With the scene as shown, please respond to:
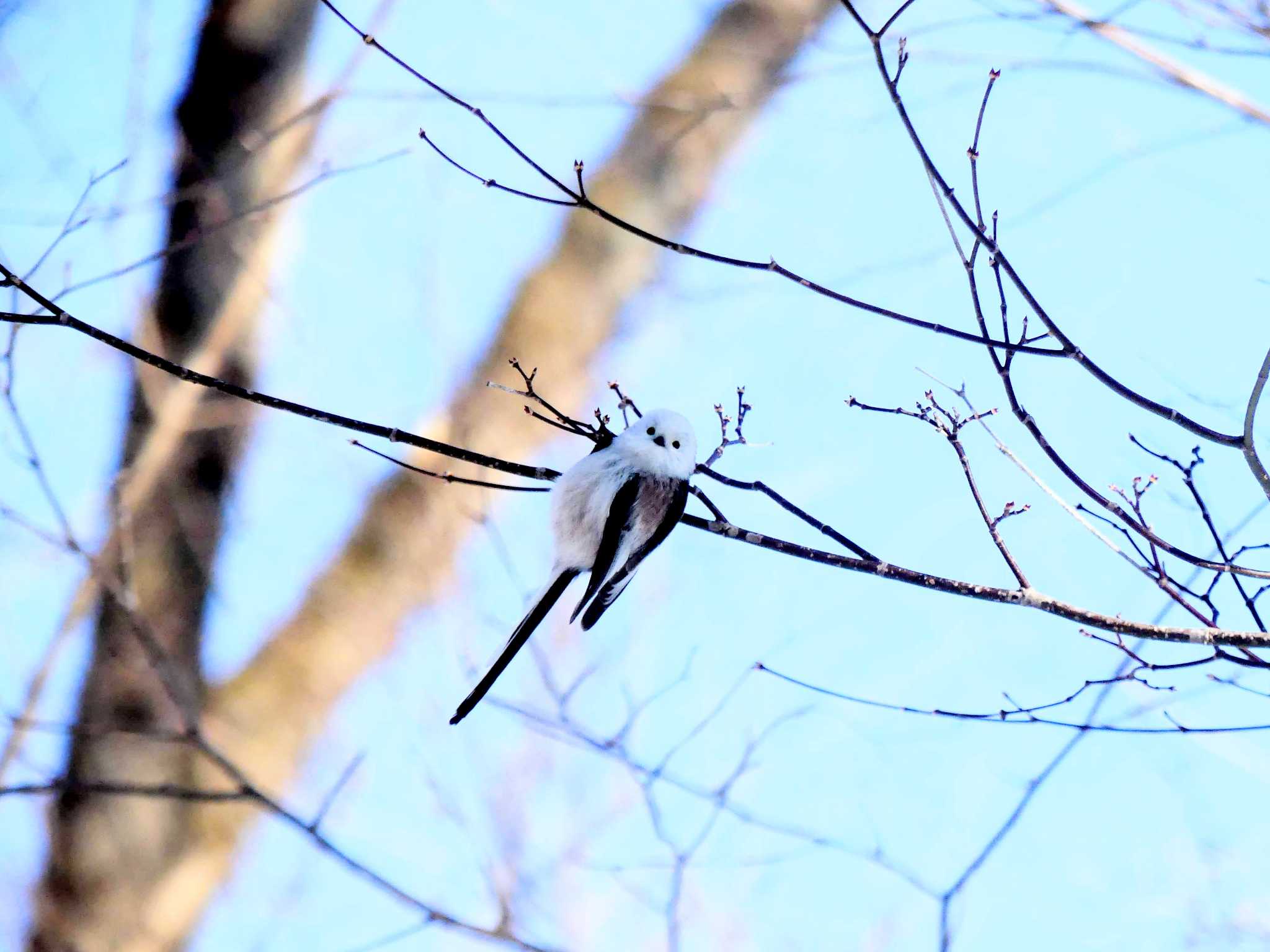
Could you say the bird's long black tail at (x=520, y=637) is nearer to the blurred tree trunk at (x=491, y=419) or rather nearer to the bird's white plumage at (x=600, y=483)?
the bird's white plumage at (x=600, y=483)

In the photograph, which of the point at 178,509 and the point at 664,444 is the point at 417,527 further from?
the point at 664,444

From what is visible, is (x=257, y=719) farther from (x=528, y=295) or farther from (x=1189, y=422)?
(x=1189, y=422)

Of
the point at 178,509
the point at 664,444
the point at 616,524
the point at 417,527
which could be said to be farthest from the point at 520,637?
the point at 178,509

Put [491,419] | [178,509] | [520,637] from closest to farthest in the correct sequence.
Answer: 1. [520,637]
2. [178,509]
3. [491,419]

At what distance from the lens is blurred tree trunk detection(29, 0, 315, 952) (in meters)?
4.05

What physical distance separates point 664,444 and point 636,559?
29 cm

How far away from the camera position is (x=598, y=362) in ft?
16.5

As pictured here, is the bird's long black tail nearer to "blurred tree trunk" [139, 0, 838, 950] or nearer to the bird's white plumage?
the bird's white plumage

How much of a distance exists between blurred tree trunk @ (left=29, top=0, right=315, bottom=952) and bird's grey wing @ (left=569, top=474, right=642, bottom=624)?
7.80 feet

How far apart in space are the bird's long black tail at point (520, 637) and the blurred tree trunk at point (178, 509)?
2.30 meters

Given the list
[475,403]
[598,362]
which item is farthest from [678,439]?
[598,362]

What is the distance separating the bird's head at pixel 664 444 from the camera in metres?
2.46

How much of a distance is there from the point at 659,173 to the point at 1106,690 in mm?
3463

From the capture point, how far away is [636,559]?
252cm
